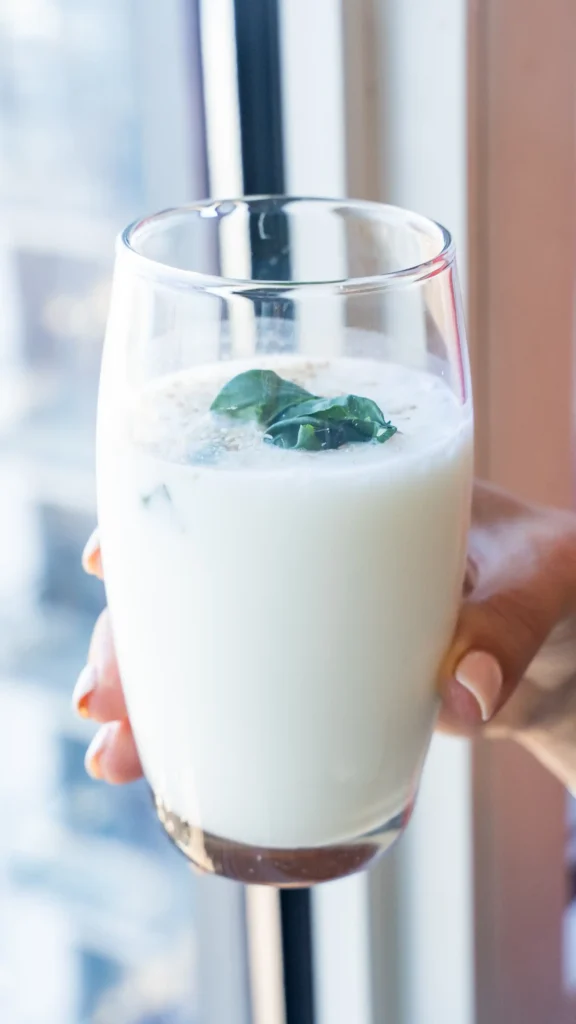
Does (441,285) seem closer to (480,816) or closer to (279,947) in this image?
(480,816)

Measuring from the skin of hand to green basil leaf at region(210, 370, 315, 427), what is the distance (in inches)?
6.3

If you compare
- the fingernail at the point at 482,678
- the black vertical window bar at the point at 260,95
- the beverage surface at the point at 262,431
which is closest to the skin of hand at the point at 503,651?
the fingernail at the point at 482,678

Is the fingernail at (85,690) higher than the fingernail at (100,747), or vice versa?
the fingernail at (85,690)

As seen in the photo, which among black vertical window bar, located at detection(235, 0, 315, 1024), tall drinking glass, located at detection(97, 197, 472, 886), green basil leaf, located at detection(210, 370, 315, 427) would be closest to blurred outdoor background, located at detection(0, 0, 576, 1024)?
black vertical window bar, located at detection(235, 0, 315, 1024)

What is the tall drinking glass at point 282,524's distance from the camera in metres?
0.48

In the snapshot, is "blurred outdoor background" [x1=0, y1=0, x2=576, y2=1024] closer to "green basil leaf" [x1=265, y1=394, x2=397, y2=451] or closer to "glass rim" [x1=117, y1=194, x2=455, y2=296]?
"glass rim" [x1=117, y1=194, x2=455, y2=296]

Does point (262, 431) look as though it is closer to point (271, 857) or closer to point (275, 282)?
point (275, 282)

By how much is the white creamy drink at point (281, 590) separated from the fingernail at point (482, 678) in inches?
0.7

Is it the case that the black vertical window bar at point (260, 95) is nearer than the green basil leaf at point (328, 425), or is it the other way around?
the green basil leaf at point (328, 425)

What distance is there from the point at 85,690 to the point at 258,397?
0.24m

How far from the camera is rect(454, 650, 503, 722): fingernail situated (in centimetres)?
58

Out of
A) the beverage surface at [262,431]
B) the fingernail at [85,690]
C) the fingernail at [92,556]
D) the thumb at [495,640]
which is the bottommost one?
the fingernail at [85,690]

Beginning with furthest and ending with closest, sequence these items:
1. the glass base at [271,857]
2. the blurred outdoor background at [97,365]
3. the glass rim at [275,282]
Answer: the blurred outdoor background at [97,365]
the glass base at [271,857]
the glass rim at [275,282]

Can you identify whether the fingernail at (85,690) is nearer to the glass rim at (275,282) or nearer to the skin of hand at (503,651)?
the skin of hand at (503,651)
